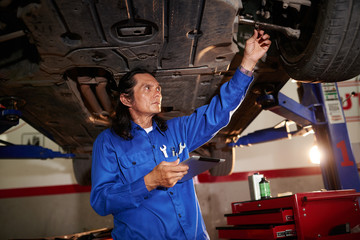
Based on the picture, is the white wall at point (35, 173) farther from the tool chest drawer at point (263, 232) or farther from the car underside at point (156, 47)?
the tool chest drawer at point (263, 232)

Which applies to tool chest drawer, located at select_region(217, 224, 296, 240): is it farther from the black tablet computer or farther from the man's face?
the man's face

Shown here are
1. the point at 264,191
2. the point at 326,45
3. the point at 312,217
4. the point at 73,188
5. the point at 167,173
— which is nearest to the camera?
the point at 167,173

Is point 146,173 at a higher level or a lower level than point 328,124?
lower

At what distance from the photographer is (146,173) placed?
1368 millimetres

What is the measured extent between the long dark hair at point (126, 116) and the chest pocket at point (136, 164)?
0.11 metres

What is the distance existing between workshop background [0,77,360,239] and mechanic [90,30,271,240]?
3389 millimetres

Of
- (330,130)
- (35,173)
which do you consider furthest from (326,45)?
(35,173)

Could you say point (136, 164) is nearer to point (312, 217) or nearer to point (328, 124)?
point (312, 217)

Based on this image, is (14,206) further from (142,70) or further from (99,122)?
(142,70)

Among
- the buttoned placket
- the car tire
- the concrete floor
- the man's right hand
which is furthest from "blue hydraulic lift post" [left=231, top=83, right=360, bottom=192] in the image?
the concrete floor

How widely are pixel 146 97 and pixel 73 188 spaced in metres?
3.82

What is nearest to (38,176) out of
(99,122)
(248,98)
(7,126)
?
(7,126)

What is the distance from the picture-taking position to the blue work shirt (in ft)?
3.96

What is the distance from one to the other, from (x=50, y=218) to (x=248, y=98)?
3811mm
